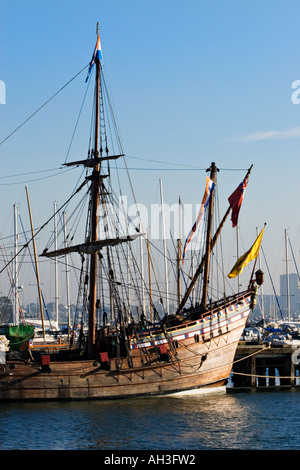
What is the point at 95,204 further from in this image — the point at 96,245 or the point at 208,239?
the point at 208,239

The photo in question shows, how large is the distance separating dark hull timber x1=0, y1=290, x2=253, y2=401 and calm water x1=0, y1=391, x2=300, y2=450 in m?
0.90

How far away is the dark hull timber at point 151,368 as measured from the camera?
4388cm

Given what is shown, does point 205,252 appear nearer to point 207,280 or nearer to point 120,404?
point 207,280

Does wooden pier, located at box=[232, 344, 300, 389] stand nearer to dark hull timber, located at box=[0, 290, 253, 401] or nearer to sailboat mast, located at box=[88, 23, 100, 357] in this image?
dark hull timber, located at box=[0, 290, 253, 401]

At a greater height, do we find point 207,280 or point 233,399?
point 207,280

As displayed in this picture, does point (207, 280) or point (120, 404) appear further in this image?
point (207, 280)

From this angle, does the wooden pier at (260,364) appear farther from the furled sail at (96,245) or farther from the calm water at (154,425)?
the furled sail at (96,245)

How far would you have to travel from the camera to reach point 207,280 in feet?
165

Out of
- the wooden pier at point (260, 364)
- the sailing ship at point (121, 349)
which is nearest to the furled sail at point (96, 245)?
the sailing ship at point (121, 349)

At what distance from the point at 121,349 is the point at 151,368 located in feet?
7.21

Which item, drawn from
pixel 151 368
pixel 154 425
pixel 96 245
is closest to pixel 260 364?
pixel 151 368

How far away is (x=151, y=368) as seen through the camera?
45.3 metres

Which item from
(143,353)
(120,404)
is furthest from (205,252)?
(120,404)
